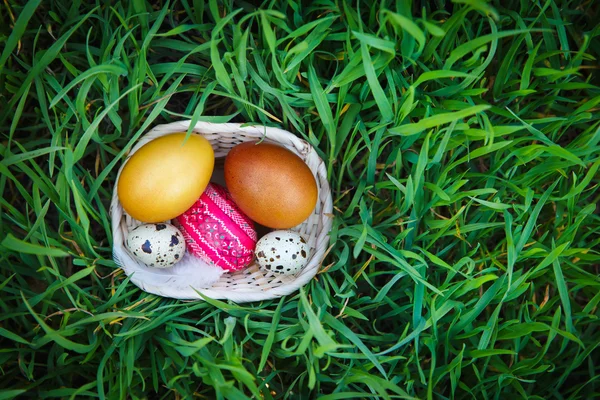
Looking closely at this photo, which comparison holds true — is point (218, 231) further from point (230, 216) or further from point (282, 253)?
point (282, 253)

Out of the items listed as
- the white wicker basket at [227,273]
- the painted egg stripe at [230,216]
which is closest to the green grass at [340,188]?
the white wicker basket at [227,273]

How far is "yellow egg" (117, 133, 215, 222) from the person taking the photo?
3.52 ft

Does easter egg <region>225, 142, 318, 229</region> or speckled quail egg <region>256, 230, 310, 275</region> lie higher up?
easter egg <region>225, 142, 318, 229</region>

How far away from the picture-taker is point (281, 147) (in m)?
1.16

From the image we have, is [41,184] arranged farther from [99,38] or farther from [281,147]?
[281,147]

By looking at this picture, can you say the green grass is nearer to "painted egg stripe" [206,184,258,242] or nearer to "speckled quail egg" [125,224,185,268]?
"speckled quail egg" [125,224,185,268]

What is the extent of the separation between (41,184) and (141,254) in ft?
0.84

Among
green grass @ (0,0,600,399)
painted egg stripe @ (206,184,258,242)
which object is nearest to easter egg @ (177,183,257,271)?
painted egg stripe @ (206,184,258,242)

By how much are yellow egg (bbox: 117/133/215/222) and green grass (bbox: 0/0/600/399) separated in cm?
5

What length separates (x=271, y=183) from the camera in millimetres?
1102

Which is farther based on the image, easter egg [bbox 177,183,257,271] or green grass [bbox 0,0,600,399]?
easter egg [bbox 177,183,257,271]

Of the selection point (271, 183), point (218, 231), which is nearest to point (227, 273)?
point (218, 231)

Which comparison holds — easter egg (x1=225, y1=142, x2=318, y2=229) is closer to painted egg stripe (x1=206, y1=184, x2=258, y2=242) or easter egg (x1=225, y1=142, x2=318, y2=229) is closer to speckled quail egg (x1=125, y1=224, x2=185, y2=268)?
painted egg stripe (x1=206, y1=184, x2=258, y2=242)

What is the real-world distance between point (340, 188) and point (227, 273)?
1.18 feet
